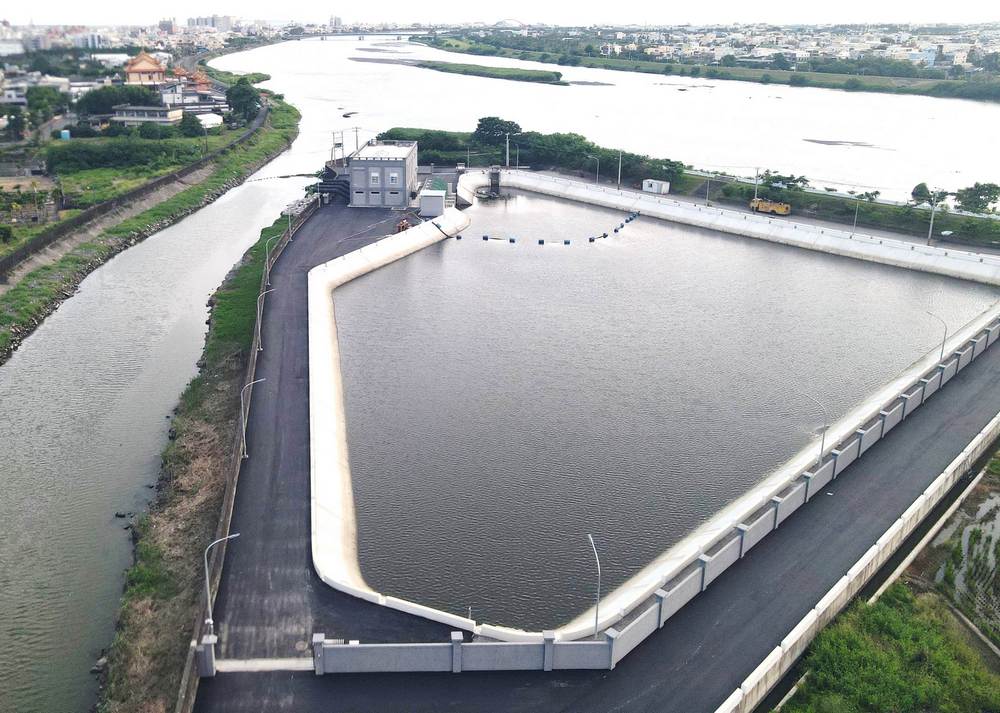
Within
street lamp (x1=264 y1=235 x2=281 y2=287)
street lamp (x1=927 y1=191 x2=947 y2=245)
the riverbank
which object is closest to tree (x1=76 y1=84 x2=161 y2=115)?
the riverbank

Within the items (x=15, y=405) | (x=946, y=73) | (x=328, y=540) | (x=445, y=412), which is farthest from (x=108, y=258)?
(x=946, y=73)

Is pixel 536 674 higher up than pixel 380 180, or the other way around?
pixel 380 180

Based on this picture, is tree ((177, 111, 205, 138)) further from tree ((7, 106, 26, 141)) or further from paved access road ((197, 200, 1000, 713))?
paved access road ((197, 200, 1000, 713))

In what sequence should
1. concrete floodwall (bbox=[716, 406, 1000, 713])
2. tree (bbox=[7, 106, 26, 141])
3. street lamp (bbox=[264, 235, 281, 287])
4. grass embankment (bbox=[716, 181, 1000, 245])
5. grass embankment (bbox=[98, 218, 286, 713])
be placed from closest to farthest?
concrete floodwall (bbox=[716, 406, 1000, 713]) → grass embankment (bbox=[98, 218, 286, 713]) → street lamp (bbox=[264, 235, 281, 287]) → grass embankment (bbox=[716, 181, 1000, 245]) → tree (bbox=[7, 106, 26, 141])

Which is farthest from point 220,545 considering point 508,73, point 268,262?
point 508,73

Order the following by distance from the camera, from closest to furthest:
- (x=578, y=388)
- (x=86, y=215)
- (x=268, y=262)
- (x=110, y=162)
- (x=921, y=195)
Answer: (x=578, y=388) → (x=268, y=262) → (x=86, y=215) → (x=921, y=195) → (x=110, y=162)

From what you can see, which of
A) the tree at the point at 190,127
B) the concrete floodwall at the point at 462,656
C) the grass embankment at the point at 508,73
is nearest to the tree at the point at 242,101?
the tree at the point at 190,127

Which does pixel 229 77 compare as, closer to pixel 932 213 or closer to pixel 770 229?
pixel 770 229

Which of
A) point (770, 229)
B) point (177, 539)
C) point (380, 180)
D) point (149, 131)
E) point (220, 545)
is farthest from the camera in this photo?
point (149, 131)
